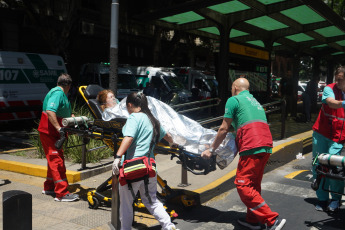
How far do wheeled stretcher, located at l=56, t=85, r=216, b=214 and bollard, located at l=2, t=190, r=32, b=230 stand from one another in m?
1.68

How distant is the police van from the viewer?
11.6 meters

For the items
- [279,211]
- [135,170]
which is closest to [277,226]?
[279,211]

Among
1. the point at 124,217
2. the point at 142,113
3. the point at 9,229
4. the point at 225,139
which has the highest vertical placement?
the point at 142,113

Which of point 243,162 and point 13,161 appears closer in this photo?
point 243,162

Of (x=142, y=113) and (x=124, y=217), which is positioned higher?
(x=142, y=113)

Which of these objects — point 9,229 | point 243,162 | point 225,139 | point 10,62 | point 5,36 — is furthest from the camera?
point 5,36

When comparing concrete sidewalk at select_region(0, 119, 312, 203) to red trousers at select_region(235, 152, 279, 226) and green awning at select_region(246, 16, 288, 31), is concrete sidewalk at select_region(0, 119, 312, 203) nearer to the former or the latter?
red trousers at select_region(235, 152, 279, 226)

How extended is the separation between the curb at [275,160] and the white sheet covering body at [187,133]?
102 cm

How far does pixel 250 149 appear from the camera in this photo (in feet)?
13.4

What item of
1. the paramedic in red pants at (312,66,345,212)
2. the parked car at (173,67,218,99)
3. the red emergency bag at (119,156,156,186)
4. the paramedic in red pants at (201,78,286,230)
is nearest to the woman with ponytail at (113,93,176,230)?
the red emergency bag at (119,156,156,186)

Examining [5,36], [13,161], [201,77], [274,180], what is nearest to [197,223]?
[274,180]

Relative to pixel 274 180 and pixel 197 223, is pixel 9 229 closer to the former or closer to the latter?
pixel 197 223

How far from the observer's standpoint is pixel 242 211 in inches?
198

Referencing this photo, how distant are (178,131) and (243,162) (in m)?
0.88
